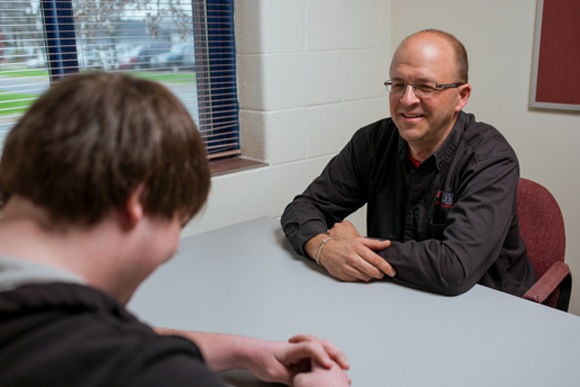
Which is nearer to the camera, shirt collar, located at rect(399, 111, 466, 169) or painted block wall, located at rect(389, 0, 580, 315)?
shirt collar, located at rect(399, 111, 466, 169)

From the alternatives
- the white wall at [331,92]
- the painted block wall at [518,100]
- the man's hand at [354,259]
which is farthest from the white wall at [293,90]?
the man's hand at [354,259]

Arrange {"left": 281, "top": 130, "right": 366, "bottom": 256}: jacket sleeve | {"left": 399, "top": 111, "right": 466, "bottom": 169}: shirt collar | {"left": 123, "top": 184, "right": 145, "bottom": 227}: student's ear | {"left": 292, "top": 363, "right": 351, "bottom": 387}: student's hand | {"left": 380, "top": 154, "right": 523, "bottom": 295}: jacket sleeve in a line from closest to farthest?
1. {"left": 123, "top": 184, "right": 145, "bottom": 227}: student's ear
2. {"left": 292, "top": 363, "right": 351, "bottom": 387}: student's hand
3. {"left": 380, "top": 154, "right": 523, "bottom": 295}: jacket sleeve
4. {"left": 399, "top": 111, "right": 466, "bottom": 169}: shirt collar
5. {"left": 281, "top": 130, "right": 366, "bottom": 256}: jacket sleeve

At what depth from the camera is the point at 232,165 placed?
2387mm

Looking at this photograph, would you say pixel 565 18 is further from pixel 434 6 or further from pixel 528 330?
pixel 528 330

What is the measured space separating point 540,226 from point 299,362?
46.9 inches

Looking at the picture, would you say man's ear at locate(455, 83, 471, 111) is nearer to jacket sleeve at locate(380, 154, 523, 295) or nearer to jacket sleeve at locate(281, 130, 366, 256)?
jacket sleeve at locate(380, 154, 523, 295)

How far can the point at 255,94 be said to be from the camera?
239 centimetres

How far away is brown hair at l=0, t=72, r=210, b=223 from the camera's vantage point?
63 cm

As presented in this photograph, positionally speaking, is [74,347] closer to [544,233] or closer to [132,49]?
[544,233]

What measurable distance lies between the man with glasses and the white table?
0.07 m

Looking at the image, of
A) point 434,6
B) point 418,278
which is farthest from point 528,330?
point 434,6

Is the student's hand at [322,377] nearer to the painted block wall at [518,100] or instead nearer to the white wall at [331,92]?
the white wall at [331,92]

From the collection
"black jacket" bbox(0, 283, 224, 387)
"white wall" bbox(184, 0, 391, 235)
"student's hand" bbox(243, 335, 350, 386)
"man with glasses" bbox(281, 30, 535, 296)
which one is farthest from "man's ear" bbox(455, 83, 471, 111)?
"black jacket" bbox(0, 283, 224, 387)

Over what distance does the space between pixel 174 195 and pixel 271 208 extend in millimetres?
1785
